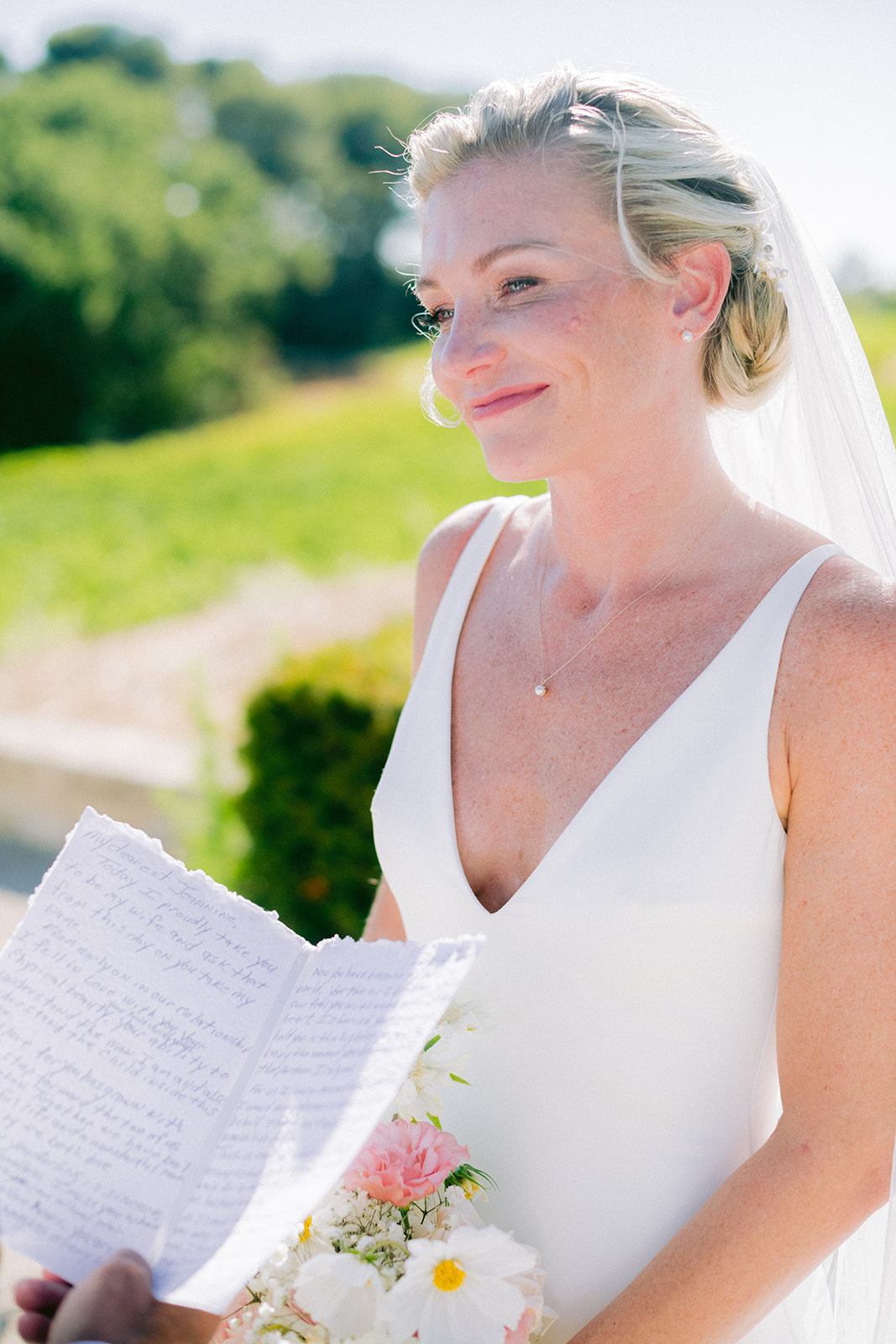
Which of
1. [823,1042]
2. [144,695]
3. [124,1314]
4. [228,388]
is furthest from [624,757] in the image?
[228,388]

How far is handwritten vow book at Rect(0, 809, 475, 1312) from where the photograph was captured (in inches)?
42.6

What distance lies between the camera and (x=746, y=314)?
1.68 meters

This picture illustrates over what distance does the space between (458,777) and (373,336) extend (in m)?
51.4

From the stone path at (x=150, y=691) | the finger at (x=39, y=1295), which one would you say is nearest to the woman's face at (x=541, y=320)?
the finger at (x=39, y=1295)

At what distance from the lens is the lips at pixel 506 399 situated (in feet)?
5.16

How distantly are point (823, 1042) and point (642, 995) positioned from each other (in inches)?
9.6

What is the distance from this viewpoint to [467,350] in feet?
5.16

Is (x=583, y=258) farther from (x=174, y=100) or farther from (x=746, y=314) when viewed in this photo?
(x=174, y=100)

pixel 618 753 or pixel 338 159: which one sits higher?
pixel 338 159

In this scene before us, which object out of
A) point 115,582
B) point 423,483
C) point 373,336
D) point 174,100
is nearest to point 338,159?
point 174,100

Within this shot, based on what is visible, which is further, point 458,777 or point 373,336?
point 373,336

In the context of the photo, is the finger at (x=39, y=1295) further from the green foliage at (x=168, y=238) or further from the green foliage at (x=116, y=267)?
the green foliage at (x=116, y=267)

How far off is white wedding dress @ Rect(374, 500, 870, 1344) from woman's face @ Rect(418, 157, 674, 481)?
14.4 inches

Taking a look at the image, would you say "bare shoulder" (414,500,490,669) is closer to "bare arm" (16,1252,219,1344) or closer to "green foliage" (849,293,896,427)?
"bare arm" (16,1252,219,1344)
